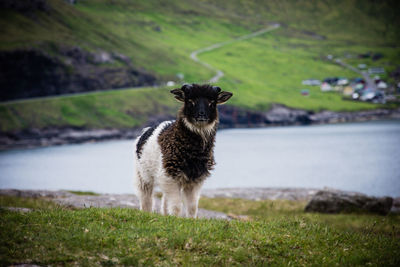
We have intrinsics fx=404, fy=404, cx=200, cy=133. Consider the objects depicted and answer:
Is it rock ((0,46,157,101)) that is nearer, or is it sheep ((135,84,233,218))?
sheep ((135,84,233,218))

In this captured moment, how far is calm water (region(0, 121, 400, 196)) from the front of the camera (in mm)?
66812

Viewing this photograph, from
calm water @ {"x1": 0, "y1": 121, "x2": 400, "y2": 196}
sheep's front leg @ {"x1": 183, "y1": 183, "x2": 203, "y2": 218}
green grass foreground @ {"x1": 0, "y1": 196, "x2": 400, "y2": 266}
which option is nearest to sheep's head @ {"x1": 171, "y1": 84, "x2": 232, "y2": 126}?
sheep's front leg @ {"x1": 183, "y1": 183, "x2": 203, "y2": 218}

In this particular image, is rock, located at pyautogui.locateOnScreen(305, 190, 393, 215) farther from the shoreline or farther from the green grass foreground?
the shoreline

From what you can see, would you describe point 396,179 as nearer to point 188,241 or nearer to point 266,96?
point 188,241

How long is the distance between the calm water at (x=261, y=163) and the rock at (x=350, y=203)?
90.5ft

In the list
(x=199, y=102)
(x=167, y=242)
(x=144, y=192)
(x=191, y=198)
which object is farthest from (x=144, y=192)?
(x=167, y=242)

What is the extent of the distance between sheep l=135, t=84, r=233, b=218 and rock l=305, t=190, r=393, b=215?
1891 cm

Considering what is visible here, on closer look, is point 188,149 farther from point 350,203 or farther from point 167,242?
point 350,203

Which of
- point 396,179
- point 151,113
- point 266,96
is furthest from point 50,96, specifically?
point 396,179

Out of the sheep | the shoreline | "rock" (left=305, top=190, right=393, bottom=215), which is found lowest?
"rock" (left=305, top=190, right=393, bottom=215)

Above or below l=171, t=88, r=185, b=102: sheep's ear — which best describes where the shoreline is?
above

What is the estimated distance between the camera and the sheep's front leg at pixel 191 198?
12.5 meters

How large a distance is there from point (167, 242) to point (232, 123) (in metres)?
144

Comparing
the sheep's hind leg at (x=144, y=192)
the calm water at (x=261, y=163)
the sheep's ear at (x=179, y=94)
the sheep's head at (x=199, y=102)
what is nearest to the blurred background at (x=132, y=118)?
the calm water at (x=261, y=163)
